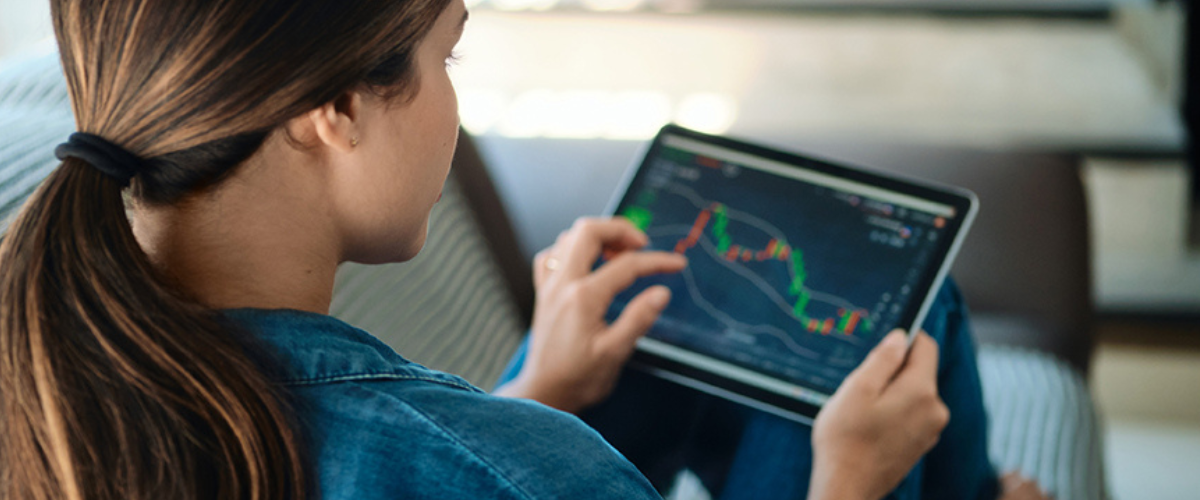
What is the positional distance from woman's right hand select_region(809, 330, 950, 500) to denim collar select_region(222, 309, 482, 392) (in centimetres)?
34

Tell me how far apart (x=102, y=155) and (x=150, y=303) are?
0.25 ft

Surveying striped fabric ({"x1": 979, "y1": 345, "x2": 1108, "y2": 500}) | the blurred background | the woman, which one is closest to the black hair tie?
the woman

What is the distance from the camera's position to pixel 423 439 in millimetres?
509

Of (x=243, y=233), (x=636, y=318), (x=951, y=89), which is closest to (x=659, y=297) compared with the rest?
(x=636, y=318)

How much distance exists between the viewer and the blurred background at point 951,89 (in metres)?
2.01

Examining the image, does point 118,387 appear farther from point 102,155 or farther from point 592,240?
point 592,240

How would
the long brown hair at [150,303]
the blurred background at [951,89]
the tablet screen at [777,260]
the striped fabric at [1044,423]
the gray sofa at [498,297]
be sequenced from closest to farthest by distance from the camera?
the long brown hair at [150,303] → the tablet screen at [777,260] → the gray sofa at [498,297] → the striped fabric at [1044,423] → the blurred background at [951,89]

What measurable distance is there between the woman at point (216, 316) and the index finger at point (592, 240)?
1.30 feet

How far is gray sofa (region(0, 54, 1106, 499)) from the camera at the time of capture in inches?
40.1

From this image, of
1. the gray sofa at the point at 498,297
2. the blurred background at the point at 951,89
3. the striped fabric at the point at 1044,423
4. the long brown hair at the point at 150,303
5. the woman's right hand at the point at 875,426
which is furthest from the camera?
the blurred background at the point at 951,89

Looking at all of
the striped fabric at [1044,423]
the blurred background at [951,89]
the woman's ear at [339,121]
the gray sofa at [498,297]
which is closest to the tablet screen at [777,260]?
the gray sofa at [498,297]

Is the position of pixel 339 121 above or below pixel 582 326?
above

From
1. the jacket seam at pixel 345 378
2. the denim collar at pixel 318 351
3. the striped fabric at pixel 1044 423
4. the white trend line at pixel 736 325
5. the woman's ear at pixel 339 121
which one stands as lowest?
the striped fabric at pixel 1044 423

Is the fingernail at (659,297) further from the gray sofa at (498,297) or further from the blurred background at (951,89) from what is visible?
the blurred background at (951,89)
